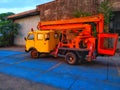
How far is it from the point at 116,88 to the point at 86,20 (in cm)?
551

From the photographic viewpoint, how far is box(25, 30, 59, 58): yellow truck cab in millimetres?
13844

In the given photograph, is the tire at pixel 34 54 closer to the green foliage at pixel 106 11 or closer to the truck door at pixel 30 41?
the truck door at pixel 30 41

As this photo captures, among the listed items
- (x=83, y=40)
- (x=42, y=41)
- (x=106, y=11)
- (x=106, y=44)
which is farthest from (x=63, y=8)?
(x=106, y=44)

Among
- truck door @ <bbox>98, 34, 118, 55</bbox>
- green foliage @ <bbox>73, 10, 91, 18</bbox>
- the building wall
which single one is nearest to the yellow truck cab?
truck door @ <bbox>98, 34, 118, 55</bbox>

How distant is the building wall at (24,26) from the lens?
24.0 metres

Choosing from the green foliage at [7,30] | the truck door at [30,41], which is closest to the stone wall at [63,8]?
the green foliage at [7,30]

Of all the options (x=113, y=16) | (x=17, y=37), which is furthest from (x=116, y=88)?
(x=17, y=37)

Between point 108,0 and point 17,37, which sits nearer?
point 108,0

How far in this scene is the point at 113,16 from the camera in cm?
1864

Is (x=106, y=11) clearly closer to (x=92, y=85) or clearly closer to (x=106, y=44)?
(x=106, y=44)

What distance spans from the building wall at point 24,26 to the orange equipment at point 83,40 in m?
10.5

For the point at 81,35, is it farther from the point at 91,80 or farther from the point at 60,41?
the point at 91,80

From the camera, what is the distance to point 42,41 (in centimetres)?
1395

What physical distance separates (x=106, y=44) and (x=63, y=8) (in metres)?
10.4
